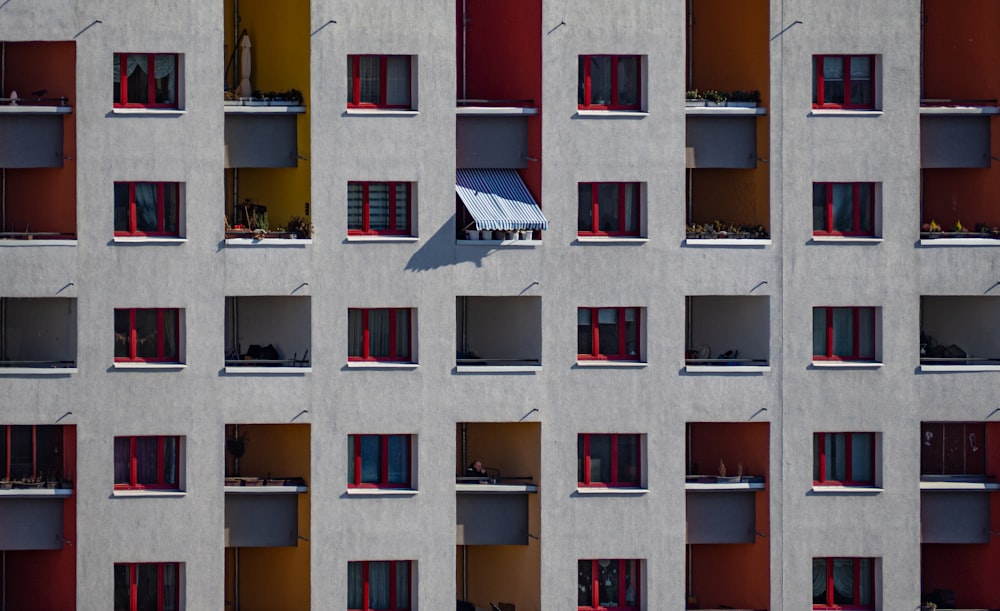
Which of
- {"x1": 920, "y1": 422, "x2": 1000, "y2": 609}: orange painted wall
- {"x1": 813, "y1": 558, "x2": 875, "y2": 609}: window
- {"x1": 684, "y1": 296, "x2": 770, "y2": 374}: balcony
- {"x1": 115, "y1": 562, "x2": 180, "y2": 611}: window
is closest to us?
{"x1": 115, "y1": 562, "x2": 180, "y2": 611}: window

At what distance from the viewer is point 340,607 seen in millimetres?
61750

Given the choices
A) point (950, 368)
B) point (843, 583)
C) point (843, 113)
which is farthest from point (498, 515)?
point (843, 113)

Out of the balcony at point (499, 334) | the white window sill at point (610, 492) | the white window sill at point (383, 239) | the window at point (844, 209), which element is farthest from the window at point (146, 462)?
the window at point (844, 209)

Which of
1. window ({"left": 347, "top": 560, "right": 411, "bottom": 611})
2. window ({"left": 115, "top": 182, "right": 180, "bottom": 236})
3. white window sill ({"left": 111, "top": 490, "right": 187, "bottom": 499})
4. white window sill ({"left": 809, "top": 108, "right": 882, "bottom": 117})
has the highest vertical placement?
white window sill ({"left": 809, "top": 108, "right": 882, "bottom": 117})

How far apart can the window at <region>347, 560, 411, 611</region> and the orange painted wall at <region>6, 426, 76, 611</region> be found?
8.26 meters

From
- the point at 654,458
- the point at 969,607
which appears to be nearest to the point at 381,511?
the point at 654,458

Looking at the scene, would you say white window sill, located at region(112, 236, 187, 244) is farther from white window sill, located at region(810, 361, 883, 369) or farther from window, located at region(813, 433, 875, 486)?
window, located at region(813, 433, 875, 486)

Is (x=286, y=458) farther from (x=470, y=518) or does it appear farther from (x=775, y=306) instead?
(x=775, y=306)

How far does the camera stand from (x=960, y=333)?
2584 inches

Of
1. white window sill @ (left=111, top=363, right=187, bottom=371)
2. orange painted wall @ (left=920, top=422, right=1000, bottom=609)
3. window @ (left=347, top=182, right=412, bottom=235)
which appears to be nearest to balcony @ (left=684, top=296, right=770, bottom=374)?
orange painted wall @ (left=920, top=422, right=1000, bottom=609)

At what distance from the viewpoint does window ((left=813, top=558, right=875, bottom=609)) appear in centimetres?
6369

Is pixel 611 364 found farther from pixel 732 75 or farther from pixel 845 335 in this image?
pixel 732 75

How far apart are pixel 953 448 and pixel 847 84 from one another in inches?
466

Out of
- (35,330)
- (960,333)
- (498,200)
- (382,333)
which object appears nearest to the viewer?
(498,200)
